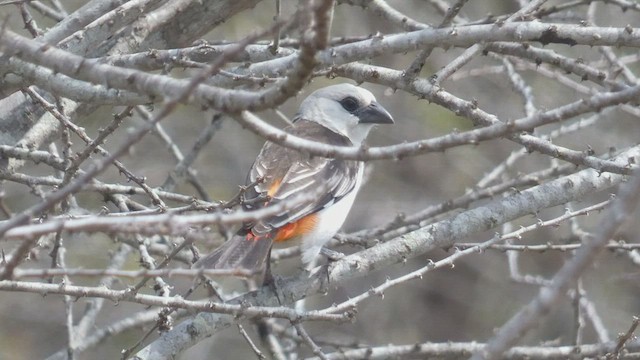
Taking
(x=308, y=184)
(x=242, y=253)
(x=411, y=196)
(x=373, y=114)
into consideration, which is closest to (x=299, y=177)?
(x=308, y=184)

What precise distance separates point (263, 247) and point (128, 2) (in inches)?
60.4

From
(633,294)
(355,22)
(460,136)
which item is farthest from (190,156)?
(633,294)

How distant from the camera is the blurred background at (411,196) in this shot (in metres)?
10.3

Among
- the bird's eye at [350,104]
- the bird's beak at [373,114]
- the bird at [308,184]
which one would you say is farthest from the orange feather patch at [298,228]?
the bird's eye at [350,104]

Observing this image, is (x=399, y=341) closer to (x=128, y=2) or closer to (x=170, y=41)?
(x=170, y=41)

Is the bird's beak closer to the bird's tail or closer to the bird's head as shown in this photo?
the bird's head

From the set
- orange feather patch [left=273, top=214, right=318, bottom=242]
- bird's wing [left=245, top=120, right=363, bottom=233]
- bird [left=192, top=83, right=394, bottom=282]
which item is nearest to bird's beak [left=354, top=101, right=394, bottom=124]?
bird [left=192, top=83, right=394, bottom=282]

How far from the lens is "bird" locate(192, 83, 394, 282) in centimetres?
537

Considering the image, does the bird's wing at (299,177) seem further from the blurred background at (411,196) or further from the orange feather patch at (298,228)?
the blurred background at (411,196)

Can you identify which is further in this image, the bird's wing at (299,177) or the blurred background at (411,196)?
the blurred background at (411,196)

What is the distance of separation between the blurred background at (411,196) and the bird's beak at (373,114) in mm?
2652

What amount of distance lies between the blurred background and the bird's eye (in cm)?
261

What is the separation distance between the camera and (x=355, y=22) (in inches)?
448

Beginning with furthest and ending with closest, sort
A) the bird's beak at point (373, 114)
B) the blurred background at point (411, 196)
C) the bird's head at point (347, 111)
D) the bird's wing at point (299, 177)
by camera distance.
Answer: the blurred background at point (411, 196)
the bird's head at point (347, 111)
the bird's beak at point (373, 114)
the bird's wing at point (299, 177)
